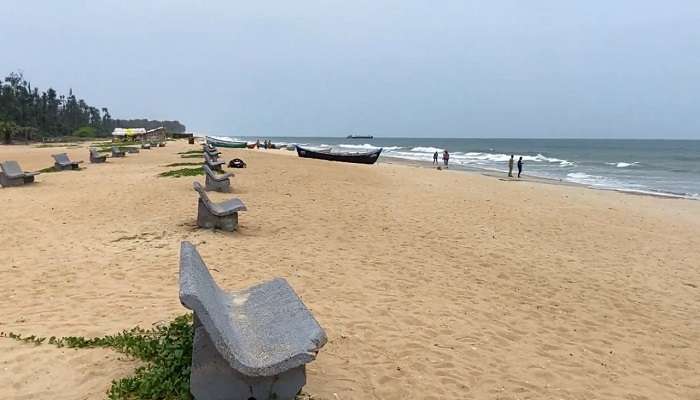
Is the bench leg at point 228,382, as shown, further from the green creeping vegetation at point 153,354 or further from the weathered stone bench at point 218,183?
the weathered stone bench at point 218,183

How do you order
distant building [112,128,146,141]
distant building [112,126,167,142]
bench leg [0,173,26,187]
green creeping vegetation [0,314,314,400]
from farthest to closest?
distant building [112,128,146,141] < distant building [112,126,167,142] < bench leg [0,173,26,187] < green creeping vegetation [0,314,314,400]

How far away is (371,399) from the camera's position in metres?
3.41

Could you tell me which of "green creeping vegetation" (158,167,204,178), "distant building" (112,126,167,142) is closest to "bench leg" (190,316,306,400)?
"green creeping vegetation" (158,167,204,178)

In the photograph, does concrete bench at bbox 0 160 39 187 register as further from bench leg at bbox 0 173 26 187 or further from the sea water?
the sea water

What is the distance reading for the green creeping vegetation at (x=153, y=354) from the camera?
10.5 ft

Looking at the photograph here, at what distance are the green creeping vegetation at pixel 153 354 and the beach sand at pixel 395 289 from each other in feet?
0.40

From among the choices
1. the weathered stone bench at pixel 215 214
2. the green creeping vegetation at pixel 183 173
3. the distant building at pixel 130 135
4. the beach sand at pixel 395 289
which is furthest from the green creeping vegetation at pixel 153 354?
the distant building at pixel 130 135

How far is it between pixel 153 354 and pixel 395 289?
297cm

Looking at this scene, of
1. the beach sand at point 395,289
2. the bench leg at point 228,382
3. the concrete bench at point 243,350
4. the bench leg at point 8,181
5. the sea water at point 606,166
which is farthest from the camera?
the sea water at point 606,166

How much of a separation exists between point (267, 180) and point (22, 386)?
12752mm

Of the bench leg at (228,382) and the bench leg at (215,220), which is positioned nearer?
the bench leg at (228,382)

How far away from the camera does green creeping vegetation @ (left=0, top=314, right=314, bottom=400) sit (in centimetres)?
321

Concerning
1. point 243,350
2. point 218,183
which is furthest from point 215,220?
point 243,350

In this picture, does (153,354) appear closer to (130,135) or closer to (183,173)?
(183,173)
